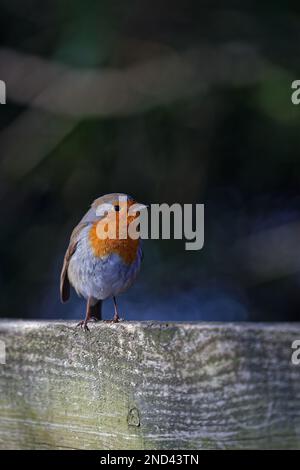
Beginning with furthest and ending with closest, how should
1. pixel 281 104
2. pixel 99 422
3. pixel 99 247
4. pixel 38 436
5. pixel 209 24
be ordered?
pixel 209 24, pixel 281 104, pixel 99 247, pixel 38 436, pixel 99 422

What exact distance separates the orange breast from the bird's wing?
0.43 feet

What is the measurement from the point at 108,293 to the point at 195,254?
2559 millimetres

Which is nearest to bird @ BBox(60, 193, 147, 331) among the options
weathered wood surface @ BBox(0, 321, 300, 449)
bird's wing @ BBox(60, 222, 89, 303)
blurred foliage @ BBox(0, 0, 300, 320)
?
bird's wing @ BBox(60, 222, 89, 303)

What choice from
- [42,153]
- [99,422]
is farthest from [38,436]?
[42,153]

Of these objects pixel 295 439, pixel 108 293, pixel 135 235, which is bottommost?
pixel 295 439

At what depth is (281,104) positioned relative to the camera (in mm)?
5727

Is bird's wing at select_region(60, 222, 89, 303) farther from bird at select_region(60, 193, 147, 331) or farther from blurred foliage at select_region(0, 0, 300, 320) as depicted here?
blurred foliage at select_region(0, 0, 300, 320)

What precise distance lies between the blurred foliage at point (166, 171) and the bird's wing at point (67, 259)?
1943mm

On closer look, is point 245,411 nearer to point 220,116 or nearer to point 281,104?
point 281,104

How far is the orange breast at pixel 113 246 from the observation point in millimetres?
3957

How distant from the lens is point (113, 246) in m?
3.96

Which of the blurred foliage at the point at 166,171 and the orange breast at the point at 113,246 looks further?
the blurred foliage at the point at 166,171

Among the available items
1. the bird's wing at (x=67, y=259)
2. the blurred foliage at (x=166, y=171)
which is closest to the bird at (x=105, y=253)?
the bird's wing at (x=67, y=259)

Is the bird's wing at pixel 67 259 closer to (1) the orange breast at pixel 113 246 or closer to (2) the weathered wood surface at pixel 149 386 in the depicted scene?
(1) the orange breast at pixel 113 246
